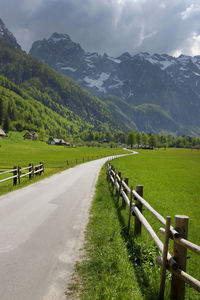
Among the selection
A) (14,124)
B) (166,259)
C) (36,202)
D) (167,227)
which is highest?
(14,124)

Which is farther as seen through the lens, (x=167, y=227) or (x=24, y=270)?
(x=24, y=270)

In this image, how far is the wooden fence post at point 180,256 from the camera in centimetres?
410

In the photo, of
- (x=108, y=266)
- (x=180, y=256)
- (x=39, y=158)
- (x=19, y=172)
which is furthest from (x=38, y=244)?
(x=39, y=158)

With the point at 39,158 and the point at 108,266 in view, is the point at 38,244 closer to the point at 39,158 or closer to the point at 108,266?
the point at 108,266

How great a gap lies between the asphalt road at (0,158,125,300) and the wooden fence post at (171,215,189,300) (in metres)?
2.38

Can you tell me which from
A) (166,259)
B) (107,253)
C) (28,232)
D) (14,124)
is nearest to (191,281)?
(166,259)

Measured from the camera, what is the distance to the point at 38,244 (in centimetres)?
703

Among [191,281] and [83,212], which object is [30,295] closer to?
[191,281]

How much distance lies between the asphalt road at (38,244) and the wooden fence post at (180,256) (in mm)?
2378

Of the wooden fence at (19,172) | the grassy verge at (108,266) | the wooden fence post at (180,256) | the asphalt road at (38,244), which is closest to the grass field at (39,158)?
the wooden fence at (19,172)

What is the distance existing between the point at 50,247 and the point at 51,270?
1.40 meters

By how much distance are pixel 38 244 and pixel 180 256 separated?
190 inches

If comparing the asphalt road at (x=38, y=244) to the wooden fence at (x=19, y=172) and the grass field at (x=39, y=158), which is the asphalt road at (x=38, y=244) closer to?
the wooden fence at (x=19, y=172)

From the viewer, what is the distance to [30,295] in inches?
177
